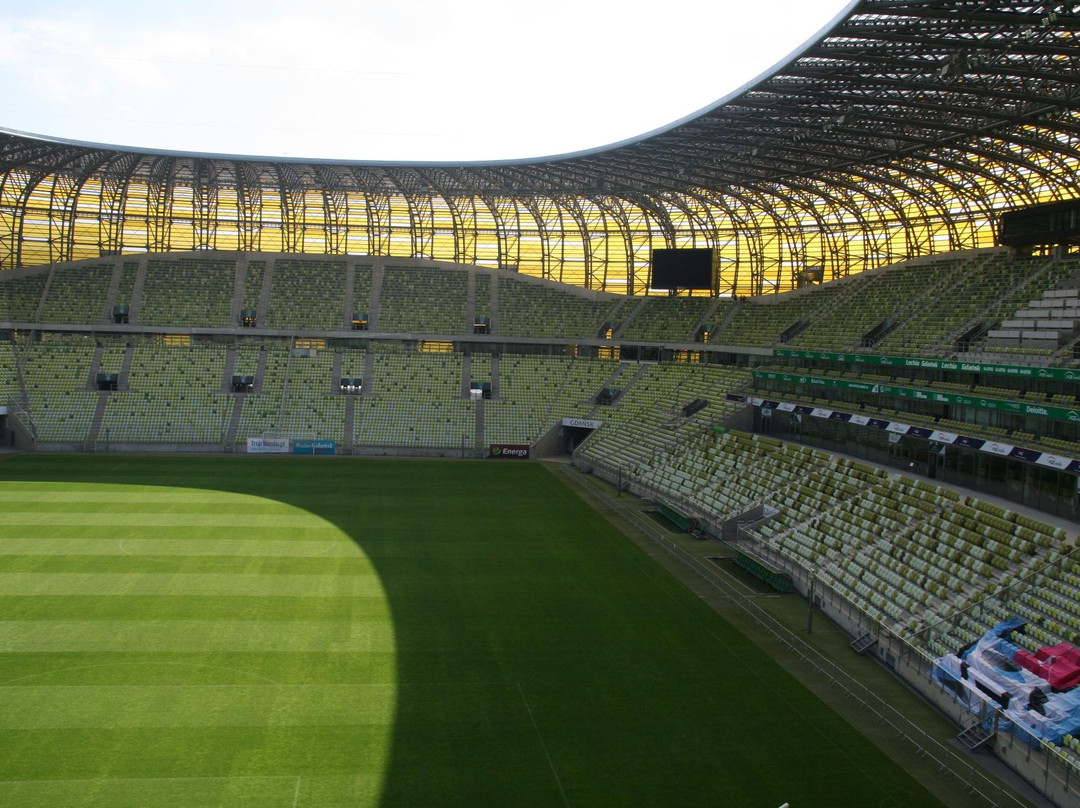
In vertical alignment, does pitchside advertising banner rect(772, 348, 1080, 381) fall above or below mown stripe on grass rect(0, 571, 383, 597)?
above

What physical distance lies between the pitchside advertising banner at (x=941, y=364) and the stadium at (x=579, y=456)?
367mm

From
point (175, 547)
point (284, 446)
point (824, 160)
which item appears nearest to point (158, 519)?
point (175, 547)

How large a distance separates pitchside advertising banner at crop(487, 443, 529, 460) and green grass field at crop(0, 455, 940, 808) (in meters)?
19.2

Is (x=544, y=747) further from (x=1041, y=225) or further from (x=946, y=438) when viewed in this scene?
(x=1041, y=225)

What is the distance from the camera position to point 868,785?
54.5 ft

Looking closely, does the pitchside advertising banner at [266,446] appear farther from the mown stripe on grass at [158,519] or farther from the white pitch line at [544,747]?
the white pitch line at [544,747]

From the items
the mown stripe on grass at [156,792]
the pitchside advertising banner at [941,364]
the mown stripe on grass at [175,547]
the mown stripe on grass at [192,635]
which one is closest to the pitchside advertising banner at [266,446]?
the mown stripe on grass at [175,547]

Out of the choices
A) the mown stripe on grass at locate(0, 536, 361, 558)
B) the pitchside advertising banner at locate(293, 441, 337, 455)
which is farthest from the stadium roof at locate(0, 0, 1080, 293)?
the mown stripe on grass at locate(0, 536, 361, 558)

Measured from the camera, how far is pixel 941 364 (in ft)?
125

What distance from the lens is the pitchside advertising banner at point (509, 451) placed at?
54.4m

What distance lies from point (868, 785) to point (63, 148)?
52.6 meters

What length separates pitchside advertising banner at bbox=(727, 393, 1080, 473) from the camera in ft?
90.5

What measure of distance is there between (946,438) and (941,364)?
6.43 m

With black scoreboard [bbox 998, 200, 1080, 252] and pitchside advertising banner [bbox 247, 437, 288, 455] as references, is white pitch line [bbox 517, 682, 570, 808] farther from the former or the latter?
black scoreboard [bbox 998, 200, 1080, 252]
